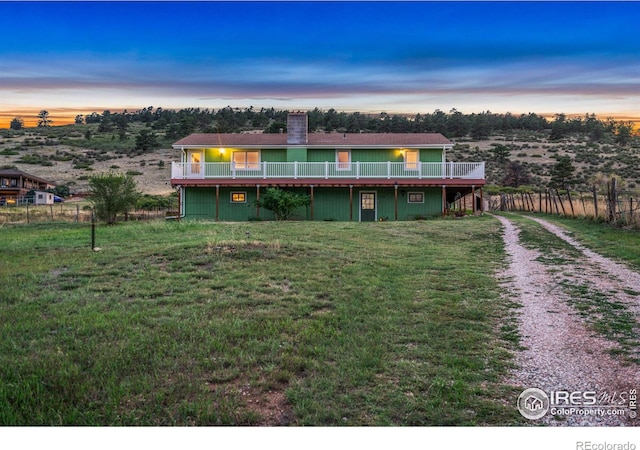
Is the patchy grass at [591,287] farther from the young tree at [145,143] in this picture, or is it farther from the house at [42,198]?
the young tree at [145,143]

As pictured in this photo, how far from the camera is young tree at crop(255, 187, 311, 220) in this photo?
2384 cm

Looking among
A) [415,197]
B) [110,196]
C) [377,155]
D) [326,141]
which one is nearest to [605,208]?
[415,197]

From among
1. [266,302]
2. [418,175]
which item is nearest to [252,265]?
[266,302]

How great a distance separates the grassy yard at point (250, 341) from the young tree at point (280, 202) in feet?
43.1

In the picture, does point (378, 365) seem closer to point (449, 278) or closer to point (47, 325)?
point (47, 325)

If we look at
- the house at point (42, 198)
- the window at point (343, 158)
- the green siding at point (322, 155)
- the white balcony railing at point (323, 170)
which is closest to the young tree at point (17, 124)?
the house at point (42, 198)

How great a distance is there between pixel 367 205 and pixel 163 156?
51.3 meters

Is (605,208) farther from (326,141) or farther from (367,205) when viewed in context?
(326,141)

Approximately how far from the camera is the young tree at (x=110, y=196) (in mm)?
20547

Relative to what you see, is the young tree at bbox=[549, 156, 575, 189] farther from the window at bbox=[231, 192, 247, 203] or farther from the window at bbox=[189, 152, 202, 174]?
the window at bbox=[189, 152, 202, 174]

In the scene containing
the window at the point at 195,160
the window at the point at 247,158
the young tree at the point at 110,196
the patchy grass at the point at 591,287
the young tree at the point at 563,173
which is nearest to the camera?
the patchy grass at the point at 591,287

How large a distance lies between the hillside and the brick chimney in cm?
2578

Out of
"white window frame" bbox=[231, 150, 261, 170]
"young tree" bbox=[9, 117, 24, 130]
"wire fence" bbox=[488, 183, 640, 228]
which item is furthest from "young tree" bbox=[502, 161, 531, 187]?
"young tree" bbox=[9, 117, 24, 130]

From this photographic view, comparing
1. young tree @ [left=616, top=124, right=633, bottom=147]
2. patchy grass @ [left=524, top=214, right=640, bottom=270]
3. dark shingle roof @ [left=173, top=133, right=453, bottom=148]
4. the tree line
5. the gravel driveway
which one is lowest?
the gravel driveway
